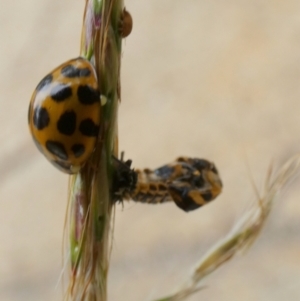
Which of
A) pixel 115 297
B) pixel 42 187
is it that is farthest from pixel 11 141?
pixel 115 297

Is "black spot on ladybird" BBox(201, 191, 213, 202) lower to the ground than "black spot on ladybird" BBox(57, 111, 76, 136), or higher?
lower

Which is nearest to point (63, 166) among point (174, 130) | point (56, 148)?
point (56, 148)

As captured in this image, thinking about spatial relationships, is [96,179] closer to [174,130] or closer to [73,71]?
[73,71]

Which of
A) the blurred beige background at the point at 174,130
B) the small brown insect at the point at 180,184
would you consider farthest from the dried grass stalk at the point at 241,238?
the blurred beige background at the point at 174,130

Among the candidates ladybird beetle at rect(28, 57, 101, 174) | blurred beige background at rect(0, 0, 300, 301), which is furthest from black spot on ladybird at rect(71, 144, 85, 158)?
blurred beige background at rect(0, 0, 300, 301)

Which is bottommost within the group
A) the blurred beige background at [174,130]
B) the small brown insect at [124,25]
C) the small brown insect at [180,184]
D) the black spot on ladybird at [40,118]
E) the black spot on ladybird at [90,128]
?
the small brown insect at [180,184]

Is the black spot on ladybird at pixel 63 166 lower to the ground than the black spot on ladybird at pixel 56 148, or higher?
lower

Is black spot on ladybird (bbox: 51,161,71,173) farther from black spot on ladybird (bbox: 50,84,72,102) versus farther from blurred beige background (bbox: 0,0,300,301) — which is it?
blurred beige background (bbox: 0,0,300,301)

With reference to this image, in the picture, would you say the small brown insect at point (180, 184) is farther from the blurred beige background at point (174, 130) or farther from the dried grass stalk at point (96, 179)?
→ the blurred beige background at point (174, 130)

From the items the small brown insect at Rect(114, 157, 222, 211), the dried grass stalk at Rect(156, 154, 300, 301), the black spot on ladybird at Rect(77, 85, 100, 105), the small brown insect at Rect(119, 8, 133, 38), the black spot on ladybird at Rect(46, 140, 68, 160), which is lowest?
the dried grass stalk at Rect(156, 154, 300, 301)
